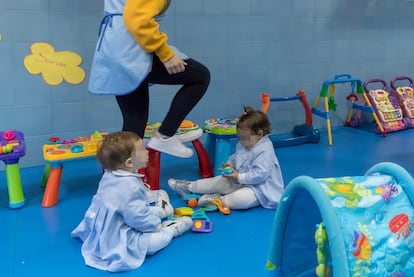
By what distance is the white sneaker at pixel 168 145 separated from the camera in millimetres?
2340

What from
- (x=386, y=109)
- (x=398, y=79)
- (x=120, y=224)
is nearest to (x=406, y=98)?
(x=398, y=79)

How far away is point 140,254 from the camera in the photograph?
5.91ft

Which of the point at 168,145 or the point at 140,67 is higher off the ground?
the point at 140,67

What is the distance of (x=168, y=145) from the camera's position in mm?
2354

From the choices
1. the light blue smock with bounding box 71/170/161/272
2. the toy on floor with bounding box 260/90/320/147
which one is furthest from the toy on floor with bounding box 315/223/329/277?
the toy on floor with bounding box 260/90/320/147

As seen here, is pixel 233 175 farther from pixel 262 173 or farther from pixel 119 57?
pixel 119 57

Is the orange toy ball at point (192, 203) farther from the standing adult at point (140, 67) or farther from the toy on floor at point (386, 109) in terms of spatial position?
the toy on floor at point (386, 109)

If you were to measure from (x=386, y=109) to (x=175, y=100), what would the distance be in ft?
8.39

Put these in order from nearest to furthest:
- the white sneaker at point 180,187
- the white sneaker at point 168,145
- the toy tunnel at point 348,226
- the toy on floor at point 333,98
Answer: the toy tunnel at point 348,226 → the white sneaker at point 168,145 → the white sneaker at point 180,187 → the toy on floor at point 333,98

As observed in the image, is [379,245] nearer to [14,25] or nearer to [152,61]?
[152,61]

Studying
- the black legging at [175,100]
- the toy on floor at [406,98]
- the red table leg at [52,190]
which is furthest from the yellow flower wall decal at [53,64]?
the toy on floor at [406,98]

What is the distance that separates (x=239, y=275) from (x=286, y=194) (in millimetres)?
380

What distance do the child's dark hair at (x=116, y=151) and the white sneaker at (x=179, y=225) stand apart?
1.23 feet

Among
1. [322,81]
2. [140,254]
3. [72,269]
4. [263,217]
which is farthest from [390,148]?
[72,269]
